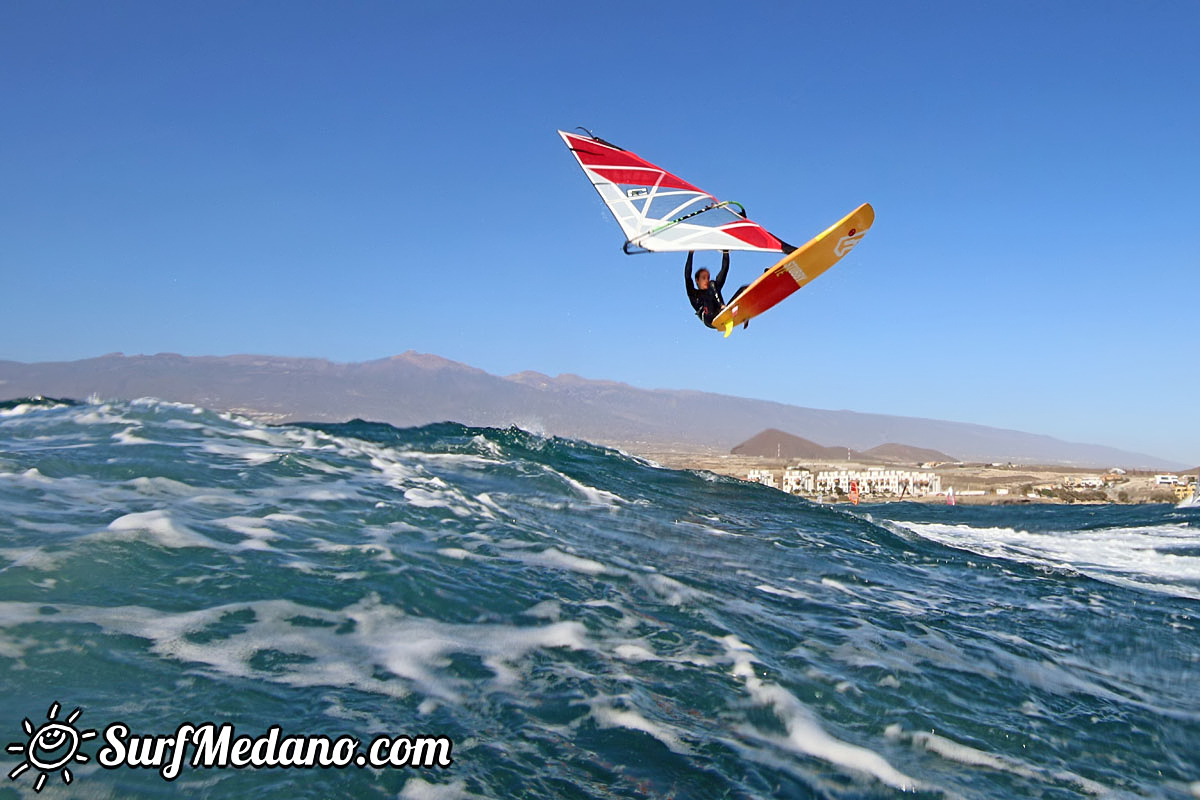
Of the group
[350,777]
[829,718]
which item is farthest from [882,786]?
[350,777]

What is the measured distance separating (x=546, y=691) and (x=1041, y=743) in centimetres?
Answer: 252

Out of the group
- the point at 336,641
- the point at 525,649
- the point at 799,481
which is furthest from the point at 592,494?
the point at 799,481

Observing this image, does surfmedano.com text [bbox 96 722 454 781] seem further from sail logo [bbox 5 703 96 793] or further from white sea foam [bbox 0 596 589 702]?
white sea foam [bbox 0 596 589 702]

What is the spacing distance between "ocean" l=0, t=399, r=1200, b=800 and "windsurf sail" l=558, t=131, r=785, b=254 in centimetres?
409

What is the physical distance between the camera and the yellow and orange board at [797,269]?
9875 mm

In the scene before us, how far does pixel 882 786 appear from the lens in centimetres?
306

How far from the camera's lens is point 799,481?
41.3 m

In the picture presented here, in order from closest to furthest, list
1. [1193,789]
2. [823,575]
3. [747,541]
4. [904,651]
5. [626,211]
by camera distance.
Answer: [1193,789] < [904,651] < [823,575] < [747,541] < [626,211]

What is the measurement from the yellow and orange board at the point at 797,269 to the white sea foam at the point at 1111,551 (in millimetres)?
4322

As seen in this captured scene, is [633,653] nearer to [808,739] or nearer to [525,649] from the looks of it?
[525,649]

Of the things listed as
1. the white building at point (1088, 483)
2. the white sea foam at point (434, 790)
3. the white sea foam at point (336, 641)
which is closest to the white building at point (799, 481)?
the white building at point (1088, 483)

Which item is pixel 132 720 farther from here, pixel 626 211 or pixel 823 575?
pixel 626 211

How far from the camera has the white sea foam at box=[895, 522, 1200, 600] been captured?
28.5 feet

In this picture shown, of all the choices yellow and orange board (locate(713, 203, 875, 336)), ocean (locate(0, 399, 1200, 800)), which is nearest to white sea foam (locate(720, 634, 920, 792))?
ocean (locate(0, 399, 1200, 800))
